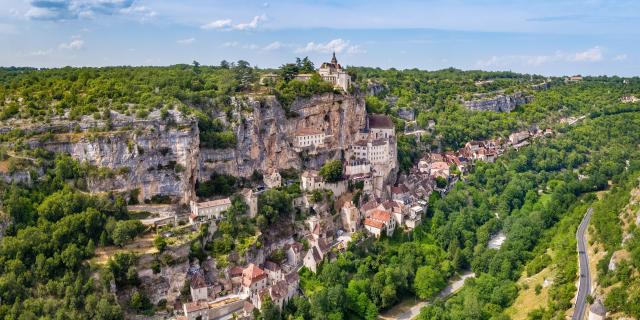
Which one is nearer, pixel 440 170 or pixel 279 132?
pixel 279 132

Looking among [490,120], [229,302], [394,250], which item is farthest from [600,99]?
[229,302]

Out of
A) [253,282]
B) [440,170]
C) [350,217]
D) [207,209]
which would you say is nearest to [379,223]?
[350,217]

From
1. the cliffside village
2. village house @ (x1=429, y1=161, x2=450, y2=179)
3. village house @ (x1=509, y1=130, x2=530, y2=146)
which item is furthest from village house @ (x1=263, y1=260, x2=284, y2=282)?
village house @ (x1=509, y1=130, x2=530, y2=146)

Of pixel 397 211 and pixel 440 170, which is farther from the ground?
pixel 440 170

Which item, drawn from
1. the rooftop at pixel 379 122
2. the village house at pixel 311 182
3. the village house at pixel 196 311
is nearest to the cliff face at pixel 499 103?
the rooftop at pixel 379 122

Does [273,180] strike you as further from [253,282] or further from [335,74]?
[335,74]

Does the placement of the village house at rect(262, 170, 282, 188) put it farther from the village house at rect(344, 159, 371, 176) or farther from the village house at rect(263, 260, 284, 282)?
the village house at rect(263, 260, 284, 282)
